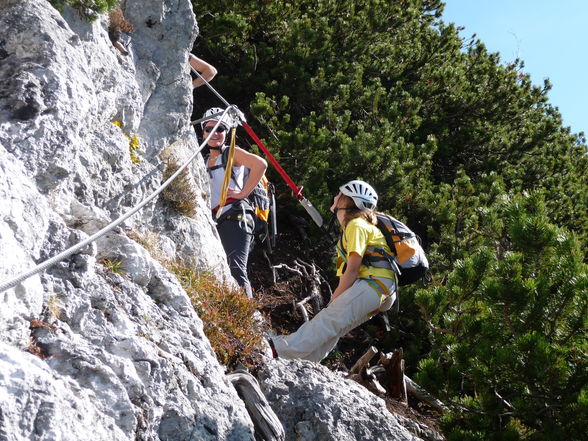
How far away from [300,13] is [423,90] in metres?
2.89

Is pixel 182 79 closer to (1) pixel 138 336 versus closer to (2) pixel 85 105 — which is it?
(2) pixel 85 105

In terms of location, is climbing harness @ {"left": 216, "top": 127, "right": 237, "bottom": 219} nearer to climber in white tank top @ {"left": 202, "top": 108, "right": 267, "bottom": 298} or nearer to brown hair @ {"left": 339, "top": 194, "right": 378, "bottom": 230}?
climber in white tank top @ {"left": 202, "top": 108, "right": 267, "bottom": 298}

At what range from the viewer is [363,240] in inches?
249

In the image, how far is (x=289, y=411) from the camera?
16.8ft

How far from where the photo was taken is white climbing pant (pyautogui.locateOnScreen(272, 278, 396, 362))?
6.27 meters

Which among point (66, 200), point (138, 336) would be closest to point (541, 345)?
point (138, 336)

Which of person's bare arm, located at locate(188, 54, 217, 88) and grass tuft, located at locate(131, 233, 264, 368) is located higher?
person's bare arm, located at locate(188, 54, 217, 88)

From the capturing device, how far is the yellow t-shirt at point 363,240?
628 centimetres

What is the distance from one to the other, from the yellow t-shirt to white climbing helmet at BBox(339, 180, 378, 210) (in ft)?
0.57

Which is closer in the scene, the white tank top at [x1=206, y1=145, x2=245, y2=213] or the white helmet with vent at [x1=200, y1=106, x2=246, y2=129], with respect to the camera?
the white tank top at [x1=206, y1=145, x2=245, y2=213]

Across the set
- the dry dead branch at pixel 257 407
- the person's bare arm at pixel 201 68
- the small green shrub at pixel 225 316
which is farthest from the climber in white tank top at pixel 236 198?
the dry dead branch at pixel 257 407

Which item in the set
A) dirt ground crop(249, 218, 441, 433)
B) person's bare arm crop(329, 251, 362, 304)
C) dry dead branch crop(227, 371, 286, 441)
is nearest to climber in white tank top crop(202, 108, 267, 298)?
dirt ground crop(249, 218, 441, 433)

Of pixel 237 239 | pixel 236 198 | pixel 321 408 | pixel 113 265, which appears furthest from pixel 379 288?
pixel 113 265

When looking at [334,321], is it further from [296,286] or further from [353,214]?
[296,286]
